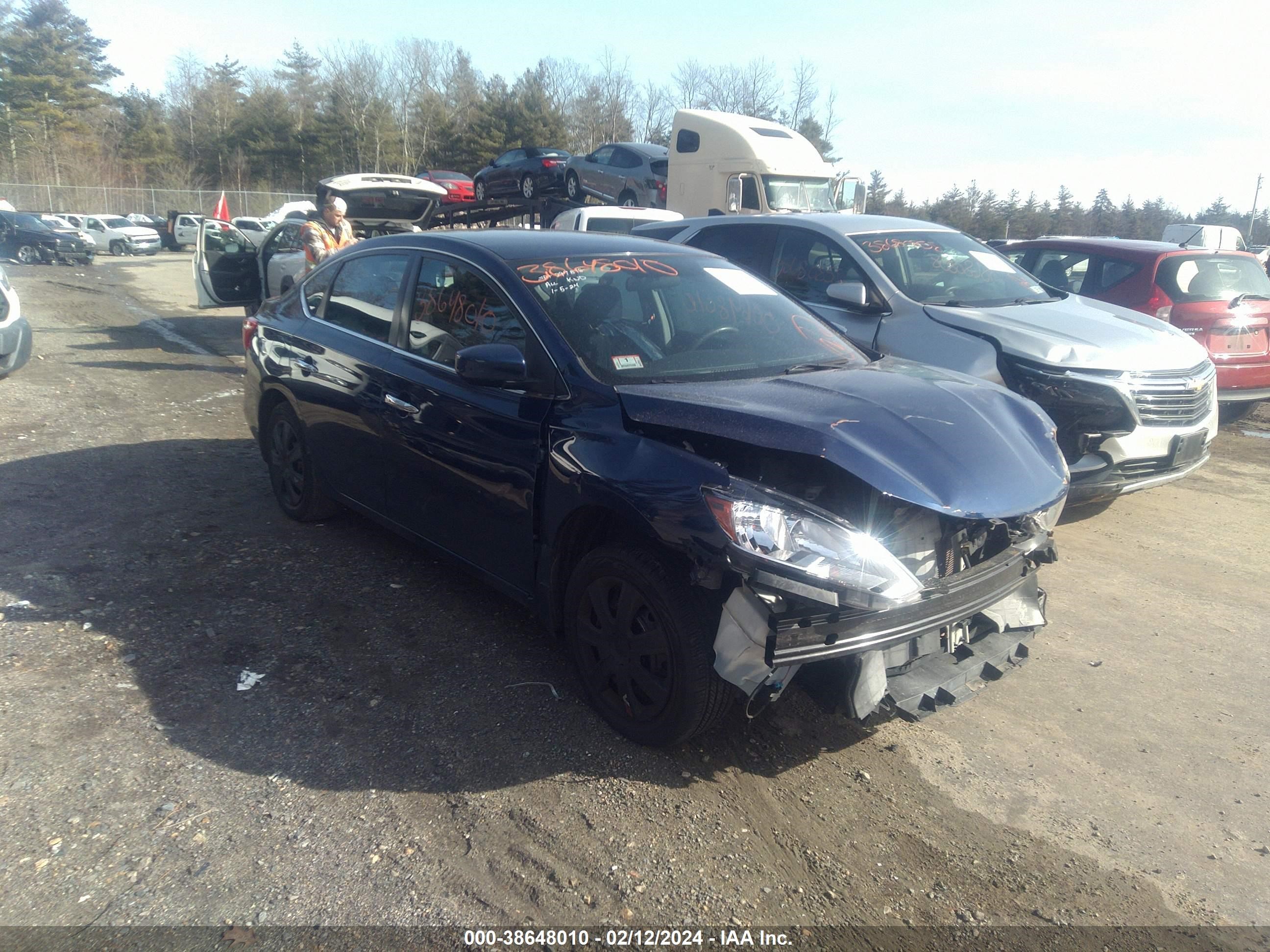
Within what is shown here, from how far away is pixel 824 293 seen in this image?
266 inches

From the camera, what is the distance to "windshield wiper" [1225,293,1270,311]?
797 cm

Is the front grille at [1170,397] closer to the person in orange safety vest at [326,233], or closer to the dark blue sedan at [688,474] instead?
the dark blue sedan at [688,474]

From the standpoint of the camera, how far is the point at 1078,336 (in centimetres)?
580

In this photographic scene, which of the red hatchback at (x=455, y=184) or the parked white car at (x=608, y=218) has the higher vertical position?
the red hatchback at (x=455, y=184)

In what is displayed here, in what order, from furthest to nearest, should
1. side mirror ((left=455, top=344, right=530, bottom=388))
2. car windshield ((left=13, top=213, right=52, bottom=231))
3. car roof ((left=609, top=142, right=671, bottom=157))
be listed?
1. car windshield ((left=13, top=213, right=52, bottom=231))
2. car roof ((left=609, top=142, right=671, bottom=157))
3. side mirror ((left=455, top=344, right=530, bottom=388))

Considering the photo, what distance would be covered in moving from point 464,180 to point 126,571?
83.0ft

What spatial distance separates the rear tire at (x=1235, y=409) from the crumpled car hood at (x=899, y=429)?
5.97 meters

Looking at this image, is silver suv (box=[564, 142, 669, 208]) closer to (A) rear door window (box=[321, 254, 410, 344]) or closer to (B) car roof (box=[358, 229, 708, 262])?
(A) rear door window (box=[321, 254, 410, 344])

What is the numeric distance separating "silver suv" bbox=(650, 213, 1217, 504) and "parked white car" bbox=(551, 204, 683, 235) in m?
4.59

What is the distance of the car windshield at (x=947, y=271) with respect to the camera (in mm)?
6484

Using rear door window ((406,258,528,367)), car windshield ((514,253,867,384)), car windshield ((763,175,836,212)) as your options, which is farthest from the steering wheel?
car windshield ((763,175,836,212))

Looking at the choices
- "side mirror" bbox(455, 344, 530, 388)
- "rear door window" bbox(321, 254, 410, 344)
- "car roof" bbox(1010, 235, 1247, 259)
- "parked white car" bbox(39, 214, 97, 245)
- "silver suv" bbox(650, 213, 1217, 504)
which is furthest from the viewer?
"parked white car" bbox(39, 214, 97, 245)

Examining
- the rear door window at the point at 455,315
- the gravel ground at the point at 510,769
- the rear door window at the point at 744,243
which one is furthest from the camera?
the rear door window at the point at 744,243

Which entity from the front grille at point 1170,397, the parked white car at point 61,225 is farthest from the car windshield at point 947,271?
the parked white car at point 61,225
